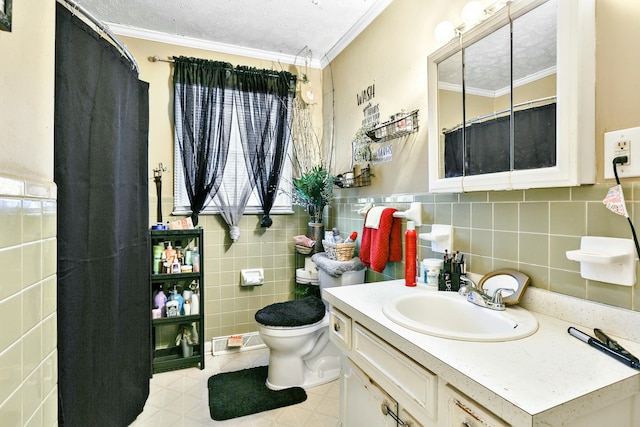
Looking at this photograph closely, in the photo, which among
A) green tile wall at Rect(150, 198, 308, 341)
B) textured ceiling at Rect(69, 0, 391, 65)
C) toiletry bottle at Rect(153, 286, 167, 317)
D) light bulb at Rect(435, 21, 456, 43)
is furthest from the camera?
green tile wall at Rect(150, 198, 308, 341)

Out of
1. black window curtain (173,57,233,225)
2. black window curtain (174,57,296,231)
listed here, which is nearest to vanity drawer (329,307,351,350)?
black window curtain (174,57,296,231)

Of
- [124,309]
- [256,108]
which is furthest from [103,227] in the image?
[256,108]

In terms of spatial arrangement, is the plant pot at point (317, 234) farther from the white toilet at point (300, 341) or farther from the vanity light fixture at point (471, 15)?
the vanity light fixture at point (471, 15)

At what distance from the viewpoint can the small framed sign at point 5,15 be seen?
57 cm

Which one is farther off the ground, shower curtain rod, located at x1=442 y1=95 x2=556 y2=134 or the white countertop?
shower curtain rod, located at x1=442 y1=95 x2=556 y2=134

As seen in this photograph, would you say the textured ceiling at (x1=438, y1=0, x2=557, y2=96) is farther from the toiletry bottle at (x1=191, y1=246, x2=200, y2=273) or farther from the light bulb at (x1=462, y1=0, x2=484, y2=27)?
the toiletry bottle at (x1=191, y1=246, x2=200, y2=273)

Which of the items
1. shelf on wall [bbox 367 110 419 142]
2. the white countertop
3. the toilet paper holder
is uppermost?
shelf on wall [bbox 367 110 419 142]

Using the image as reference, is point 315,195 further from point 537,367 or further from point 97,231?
point 537,367

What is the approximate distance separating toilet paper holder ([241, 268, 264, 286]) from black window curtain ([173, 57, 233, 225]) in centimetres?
57

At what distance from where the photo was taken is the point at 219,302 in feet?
8.53

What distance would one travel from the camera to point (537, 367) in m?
0.75

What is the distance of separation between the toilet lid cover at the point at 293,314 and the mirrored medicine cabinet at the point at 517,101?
3.63 feet

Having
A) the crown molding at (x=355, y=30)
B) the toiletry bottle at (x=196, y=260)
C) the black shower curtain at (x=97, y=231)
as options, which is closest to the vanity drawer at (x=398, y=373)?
the black shower curtain at (x=97, y=231)

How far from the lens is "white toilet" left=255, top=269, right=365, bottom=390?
1.95m
